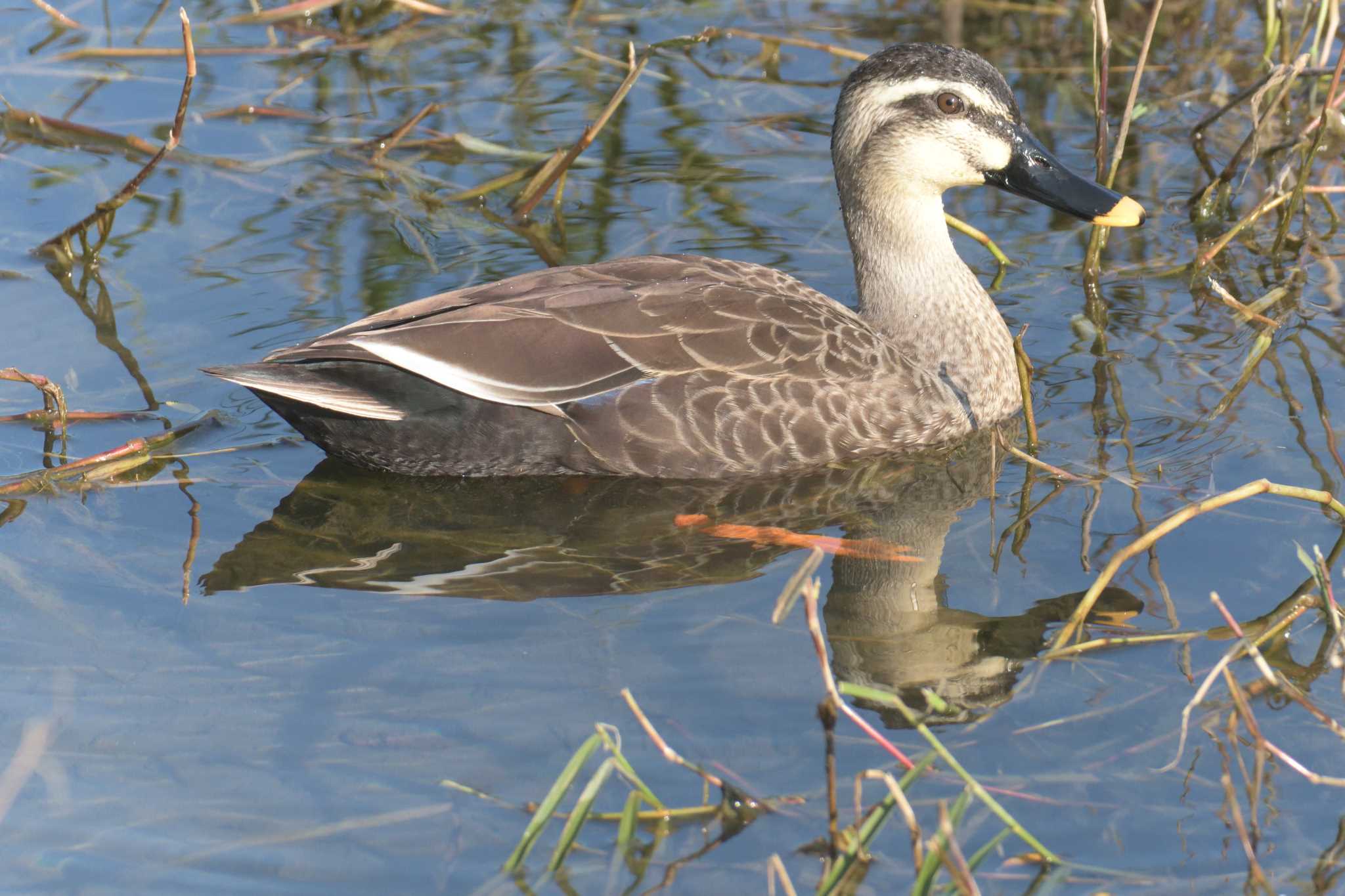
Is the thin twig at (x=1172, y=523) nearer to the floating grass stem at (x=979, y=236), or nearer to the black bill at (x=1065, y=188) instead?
the black bill at (x=1065, y=188)

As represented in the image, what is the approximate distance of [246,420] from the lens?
6586mm

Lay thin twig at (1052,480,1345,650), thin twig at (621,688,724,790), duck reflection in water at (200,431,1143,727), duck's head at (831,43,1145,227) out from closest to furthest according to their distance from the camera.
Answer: thin twig at (621,688,724,790) → thin twig at (1052,480,1345,650) → duck reflection in water at (200,431,1143,727) → duck's head at (831,43,1145,227)

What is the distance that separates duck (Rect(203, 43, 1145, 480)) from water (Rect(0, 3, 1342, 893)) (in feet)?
0.50

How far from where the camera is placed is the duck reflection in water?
5.09 metres

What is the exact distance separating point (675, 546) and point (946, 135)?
6.64ft

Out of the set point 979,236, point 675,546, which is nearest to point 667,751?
point 675,546

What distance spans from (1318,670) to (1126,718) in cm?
63

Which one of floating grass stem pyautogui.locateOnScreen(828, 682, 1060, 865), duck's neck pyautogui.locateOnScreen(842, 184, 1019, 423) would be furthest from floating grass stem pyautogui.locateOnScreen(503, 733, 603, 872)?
duck's neck pyautogui.locateOnScreen(842, 184, 1019, 423)

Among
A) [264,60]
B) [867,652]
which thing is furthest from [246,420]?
[264,60]

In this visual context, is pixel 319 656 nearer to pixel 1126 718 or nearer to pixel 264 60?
pixel 1126 718

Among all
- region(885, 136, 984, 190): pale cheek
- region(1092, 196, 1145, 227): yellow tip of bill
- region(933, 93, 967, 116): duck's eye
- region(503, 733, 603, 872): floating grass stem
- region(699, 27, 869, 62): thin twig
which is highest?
region(933, 93, 967, 116): duck's eye

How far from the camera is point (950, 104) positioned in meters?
6.41

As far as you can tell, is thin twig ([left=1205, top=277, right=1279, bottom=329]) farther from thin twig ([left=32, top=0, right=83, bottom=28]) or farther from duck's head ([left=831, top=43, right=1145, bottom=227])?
thin twig ([left=32, top=0, right=83, bottom=28])

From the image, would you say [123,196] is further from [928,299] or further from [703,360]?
[928,299]
